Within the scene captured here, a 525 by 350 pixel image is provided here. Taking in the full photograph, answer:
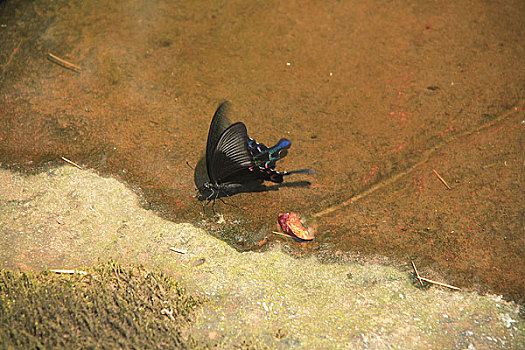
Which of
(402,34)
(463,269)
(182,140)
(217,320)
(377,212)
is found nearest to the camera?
(217,320)

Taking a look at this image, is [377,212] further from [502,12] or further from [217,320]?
[502,12]

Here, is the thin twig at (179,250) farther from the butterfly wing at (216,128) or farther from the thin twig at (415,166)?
the thin twig at (415,166)

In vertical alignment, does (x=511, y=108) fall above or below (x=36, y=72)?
above

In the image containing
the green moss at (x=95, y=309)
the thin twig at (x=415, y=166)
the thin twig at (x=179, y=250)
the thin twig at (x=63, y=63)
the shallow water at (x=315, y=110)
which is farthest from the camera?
the thin twig at (x=63, y=63)

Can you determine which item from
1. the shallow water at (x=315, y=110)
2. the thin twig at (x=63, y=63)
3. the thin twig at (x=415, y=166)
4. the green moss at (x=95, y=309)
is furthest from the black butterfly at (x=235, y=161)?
the thin twig at (x=63, y=63)

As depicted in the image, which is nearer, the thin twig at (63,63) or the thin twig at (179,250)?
the thin twig at (179,250)

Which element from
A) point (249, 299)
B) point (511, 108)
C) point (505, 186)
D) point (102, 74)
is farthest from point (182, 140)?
point (511, 108)
